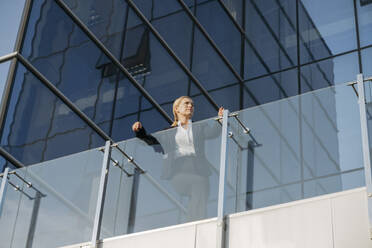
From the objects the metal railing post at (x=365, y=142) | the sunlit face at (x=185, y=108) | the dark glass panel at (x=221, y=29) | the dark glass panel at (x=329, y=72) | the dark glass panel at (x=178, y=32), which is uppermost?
the dark glass panel at (x=221, y=29)

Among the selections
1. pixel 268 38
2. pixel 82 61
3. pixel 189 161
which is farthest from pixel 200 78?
pixel 189 161

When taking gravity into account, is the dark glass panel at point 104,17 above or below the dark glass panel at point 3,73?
above

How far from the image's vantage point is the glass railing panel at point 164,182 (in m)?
7.71

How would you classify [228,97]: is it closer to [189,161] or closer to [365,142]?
[189,161]

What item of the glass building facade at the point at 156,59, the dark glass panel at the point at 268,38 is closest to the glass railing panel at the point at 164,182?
the glass building facade at the point at 156,59

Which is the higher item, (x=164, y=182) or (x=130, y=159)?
(x=130, y=159)

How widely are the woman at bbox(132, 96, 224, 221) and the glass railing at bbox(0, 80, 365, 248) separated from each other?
0.04 feet

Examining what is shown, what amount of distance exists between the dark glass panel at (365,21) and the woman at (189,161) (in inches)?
394

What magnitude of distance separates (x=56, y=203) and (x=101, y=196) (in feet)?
2.15

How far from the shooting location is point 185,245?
750cm

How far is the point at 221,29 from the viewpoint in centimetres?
1806

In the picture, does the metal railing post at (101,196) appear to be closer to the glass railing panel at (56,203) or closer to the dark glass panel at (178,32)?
the glass railing panel at (56,203)

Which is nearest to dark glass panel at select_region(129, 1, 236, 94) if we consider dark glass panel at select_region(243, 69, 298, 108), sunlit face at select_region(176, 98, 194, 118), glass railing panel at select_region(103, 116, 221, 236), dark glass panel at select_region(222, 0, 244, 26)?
dark glass panel at select_region(243, 69, 298, 108)

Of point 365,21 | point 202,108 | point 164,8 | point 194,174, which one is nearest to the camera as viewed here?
point 194,174
